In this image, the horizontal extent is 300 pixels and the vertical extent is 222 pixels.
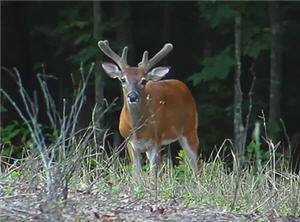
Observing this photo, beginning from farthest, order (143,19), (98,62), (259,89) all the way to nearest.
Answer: (143,19), (259,89), (98,62)

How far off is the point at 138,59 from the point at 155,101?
7713mm

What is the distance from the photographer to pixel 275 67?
15594 millimetres

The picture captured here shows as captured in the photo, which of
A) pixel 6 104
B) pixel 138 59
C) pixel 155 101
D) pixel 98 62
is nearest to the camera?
pixel 155 101

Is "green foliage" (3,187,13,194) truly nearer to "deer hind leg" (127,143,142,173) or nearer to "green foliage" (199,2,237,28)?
"deer hind leg" (127,143,142,173)

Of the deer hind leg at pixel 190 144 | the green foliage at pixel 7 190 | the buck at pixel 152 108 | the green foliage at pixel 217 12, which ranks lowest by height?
the deer hind leg at pixel 190 144

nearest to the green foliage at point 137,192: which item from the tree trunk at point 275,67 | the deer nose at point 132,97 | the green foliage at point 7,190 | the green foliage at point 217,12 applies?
the green foliage at point 7,190

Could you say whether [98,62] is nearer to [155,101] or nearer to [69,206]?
[155,101]

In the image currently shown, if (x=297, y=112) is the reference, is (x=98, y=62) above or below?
above

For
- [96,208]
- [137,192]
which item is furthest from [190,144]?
[96,208]

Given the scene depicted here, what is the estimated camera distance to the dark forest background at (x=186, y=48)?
600 inches

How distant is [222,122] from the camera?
1722 centimetres

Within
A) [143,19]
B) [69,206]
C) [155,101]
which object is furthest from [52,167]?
[143,19]

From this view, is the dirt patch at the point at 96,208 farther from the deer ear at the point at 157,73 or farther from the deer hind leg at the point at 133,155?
the deer ear at the point at 157,73

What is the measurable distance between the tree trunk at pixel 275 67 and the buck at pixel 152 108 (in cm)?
322
